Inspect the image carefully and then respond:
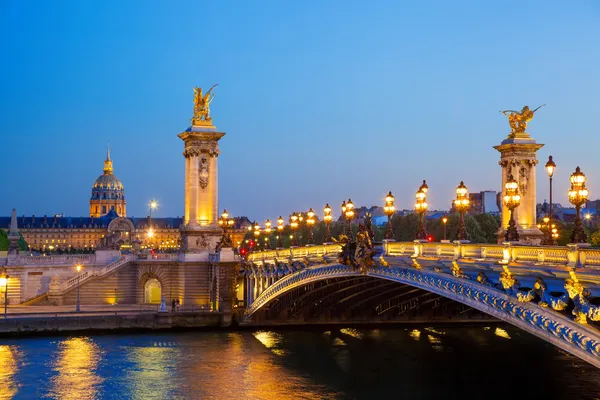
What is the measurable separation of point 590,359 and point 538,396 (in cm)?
1558

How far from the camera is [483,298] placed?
29.5m

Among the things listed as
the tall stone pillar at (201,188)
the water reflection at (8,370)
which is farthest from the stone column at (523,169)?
the water reflection at (8,370)

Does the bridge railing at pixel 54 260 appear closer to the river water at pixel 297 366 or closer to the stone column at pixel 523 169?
the river water at pixel 297 366

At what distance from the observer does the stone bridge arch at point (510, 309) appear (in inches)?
930

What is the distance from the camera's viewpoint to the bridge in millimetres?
23469

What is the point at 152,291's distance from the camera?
73438 mm

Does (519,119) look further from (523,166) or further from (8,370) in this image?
(8,370)

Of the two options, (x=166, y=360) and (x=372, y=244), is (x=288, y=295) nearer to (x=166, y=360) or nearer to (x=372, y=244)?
(x=166, y=360)

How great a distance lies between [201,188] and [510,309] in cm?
4841

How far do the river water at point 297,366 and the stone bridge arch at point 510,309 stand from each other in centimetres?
507

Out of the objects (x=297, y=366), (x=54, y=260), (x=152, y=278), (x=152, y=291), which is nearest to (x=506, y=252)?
(x=297, y=366)

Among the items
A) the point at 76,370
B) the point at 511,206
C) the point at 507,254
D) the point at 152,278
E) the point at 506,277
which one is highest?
the point at 511,206

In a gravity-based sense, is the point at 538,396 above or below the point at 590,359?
below

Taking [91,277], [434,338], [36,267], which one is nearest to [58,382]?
[434,338]
